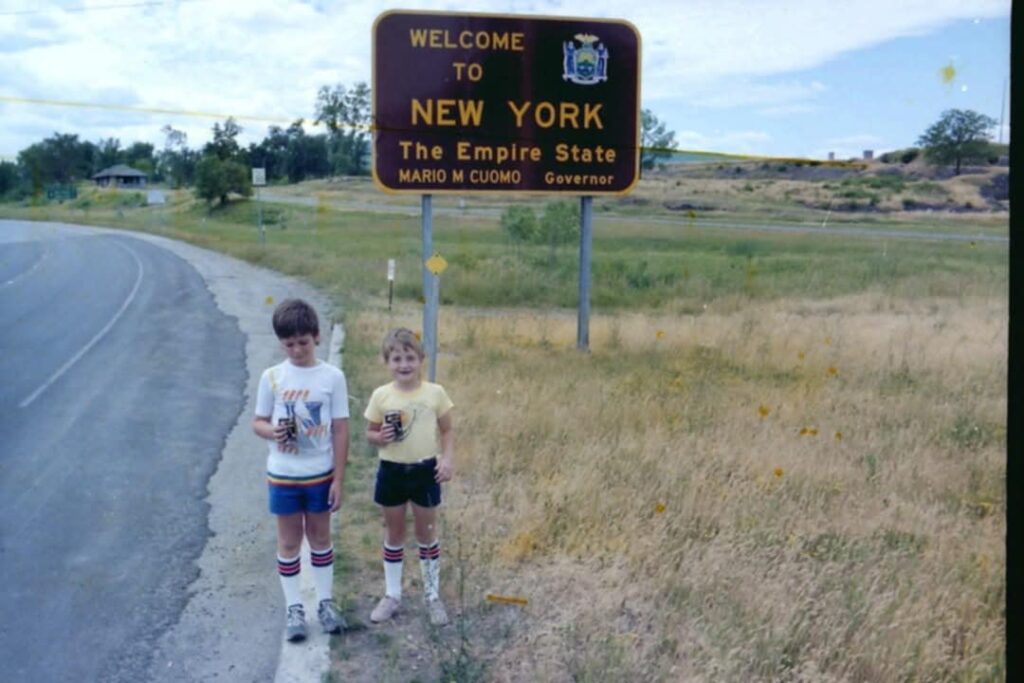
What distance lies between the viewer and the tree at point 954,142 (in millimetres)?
14906

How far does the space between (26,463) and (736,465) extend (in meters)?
5.25

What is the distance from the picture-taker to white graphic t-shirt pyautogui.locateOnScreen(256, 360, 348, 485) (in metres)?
4.55

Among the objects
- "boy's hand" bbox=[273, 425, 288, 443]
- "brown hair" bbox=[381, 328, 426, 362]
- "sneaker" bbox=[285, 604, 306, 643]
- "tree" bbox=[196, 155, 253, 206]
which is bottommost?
"sneaker" bbox=[285, 604, 306, 643]

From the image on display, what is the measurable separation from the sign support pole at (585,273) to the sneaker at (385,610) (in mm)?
8861

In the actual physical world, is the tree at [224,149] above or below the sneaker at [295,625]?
above

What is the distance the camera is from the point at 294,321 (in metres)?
4.46

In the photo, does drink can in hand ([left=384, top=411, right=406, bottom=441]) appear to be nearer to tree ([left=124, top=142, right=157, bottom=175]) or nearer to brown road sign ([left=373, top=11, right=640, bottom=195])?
brown road sign ([left=373, top=11, right=640, bottom=195])

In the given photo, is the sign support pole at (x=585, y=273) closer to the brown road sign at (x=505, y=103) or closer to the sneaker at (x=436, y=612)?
the brown road sign at (x=505, y=103)

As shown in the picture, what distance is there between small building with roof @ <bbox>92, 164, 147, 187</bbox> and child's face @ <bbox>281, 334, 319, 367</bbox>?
38.4ft

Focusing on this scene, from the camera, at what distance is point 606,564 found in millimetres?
5477

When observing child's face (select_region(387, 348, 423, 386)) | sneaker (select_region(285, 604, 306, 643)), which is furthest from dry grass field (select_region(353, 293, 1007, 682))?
child's face (select_region(387, 348, 423, 386))

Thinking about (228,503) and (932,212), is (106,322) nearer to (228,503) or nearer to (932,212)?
(228,503)

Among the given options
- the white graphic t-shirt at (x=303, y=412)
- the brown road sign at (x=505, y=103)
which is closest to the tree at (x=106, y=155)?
the brown road sign at (x=505, y=103)

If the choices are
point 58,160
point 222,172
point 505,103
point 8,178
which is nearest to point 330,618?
point 505,103
